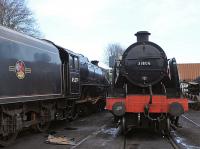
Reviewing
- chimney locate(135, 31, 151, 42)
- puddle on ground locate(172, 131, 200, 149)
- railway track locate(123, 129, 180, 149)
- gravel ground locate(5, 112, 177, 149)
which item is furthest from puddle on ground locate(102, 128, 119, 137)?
chimney locate(135, 31, 151, 42)

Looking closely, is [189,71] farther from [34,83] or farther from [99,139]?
[34,83]

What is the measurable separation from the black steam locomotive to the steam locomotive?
2.23m

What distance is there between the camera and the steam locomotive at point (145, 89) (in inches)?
467

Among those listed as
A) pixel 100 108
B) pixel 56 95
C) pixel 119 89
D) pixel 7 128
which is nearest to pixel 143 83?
pixel 119 89

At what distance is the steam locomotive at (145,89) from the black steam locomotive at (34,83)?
2234 mm

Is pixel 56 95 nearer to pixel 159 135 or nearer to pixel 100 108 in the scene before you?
pixel 159 135

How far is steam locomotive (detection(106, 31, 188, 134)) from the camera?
11.9 metres

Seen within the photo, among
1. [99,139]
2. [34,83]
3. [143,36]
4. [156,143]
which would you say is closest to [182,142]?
[156,143]

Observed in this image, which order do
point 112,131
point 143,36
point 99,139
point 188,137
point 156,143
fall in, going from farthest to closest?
point 112,131
point 143,36
point 188,137
point 99,139
point 156,143

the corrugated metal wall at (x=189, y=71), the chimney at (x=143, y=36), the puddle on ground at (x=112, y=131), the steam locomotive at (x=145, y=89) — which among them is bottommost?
the puddle on ground at (x=112, y=131)

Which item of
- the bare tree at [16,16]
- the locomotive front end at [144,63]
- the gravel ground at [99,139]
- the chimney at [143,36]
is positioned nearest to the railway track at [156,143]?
the gravel ground at [99,139]

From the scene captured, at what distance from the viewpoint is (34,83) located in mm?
12031

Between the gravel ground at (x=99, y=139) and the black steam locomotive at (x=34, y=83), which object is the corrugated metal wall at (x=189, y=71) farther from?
the gravel ground at (x=99, y=139)

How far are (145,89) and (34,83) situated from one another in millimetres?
3517
